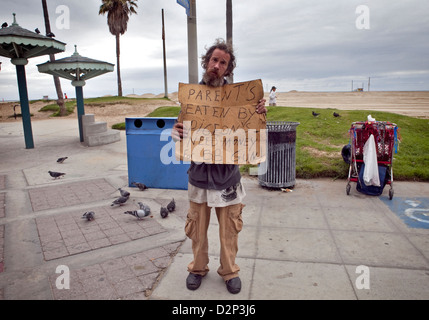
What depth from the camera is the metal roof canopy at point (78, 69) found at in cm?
1106

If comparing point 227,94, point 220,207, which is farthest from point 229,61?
point 220,207

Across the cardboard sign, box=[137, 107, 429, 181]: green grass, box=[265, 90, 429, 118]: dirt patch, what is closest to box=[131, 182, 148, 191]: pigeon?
box=[137, 107, 429, 181]: green grass

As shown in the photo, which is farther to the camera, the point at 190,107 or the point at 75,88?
the point at 75,88

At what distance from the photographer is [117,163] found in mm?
8352

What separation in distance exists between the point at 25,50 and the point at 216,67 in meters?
10.7

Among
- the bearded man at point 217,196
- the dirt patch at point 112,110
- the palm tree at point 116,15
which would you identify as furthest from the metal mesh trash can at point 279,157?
the palm tree at point 116,15

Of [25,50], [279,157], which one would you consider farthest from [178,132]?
[25,50]

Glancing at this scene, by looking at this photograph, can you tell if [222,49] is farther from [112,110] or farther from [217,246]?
[112,110]

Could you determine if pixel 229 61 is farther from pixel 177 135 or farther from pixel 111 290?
pixel 111 290

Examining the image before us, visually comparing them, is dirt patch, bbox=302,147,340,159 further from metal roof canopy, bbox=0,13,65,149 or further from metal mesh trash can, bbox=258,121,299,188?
metal roof canopy, bbox=0,13,65,149

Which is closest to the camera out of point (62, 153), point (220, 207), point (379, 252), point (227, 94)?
point (227, 94)

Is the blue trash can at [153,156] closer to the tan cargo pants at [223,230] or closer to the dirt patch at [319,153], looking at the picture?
the tan cargo pants at [223,230]

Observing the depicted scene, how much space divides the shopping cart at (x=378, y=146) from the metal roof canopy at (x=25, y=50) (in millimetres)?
9455
